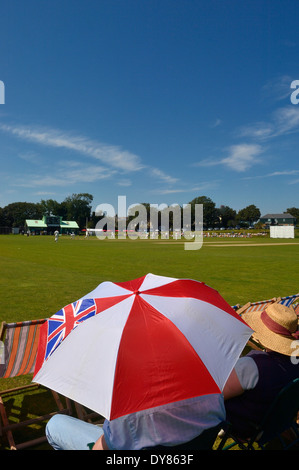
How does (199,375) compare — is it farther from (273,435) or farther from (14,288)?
(14,288)

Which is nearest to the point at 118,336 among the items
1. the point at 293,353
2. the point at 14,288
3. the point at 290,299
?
the point at 293,353

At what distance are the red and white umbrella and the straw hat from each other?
0.24 metres

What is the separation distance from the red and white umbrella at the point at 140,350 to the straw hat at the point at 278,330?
0.79ft

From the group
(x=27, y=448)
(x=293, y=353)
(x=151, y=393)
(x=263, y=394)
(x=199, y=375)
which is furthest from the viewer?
(x=27, y=448)

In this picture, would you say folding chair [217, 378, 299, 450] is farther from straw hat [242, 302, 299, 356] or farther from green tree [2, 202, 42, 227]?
green tree [2, 202, 42, 227]

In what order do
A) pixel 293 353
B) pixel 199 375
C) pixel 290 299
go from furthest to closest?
pixel 290 299 < pixel 293 353 < pixel 199 375

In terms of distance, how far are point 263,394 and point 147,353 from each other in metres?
1.09

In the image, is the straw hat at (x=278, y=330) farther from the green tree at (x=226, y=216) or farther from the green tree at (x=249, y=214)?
the green tree at (x=249, y=214)

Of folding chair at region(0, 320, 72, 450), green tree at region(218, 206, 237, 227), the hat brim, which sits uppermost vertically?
green tree at region(218, 206, 237, 227)

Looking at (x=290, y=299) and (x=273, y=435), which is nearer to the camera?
(x=273, y=435)

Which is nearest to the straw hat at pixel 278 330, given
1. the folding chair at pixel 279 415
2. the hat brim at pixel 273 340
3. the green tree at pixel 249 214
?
the hat brim at pixel 273 340

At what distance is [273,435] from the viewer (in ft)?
8.90

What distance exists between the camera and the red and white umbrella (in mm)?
2229

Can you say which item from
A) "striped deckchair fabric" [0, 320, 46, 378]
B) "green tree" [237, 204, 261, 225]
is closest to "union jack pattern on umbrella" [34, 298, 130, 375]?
"striped deckchair fabric" [0, 320, 46, 378]
